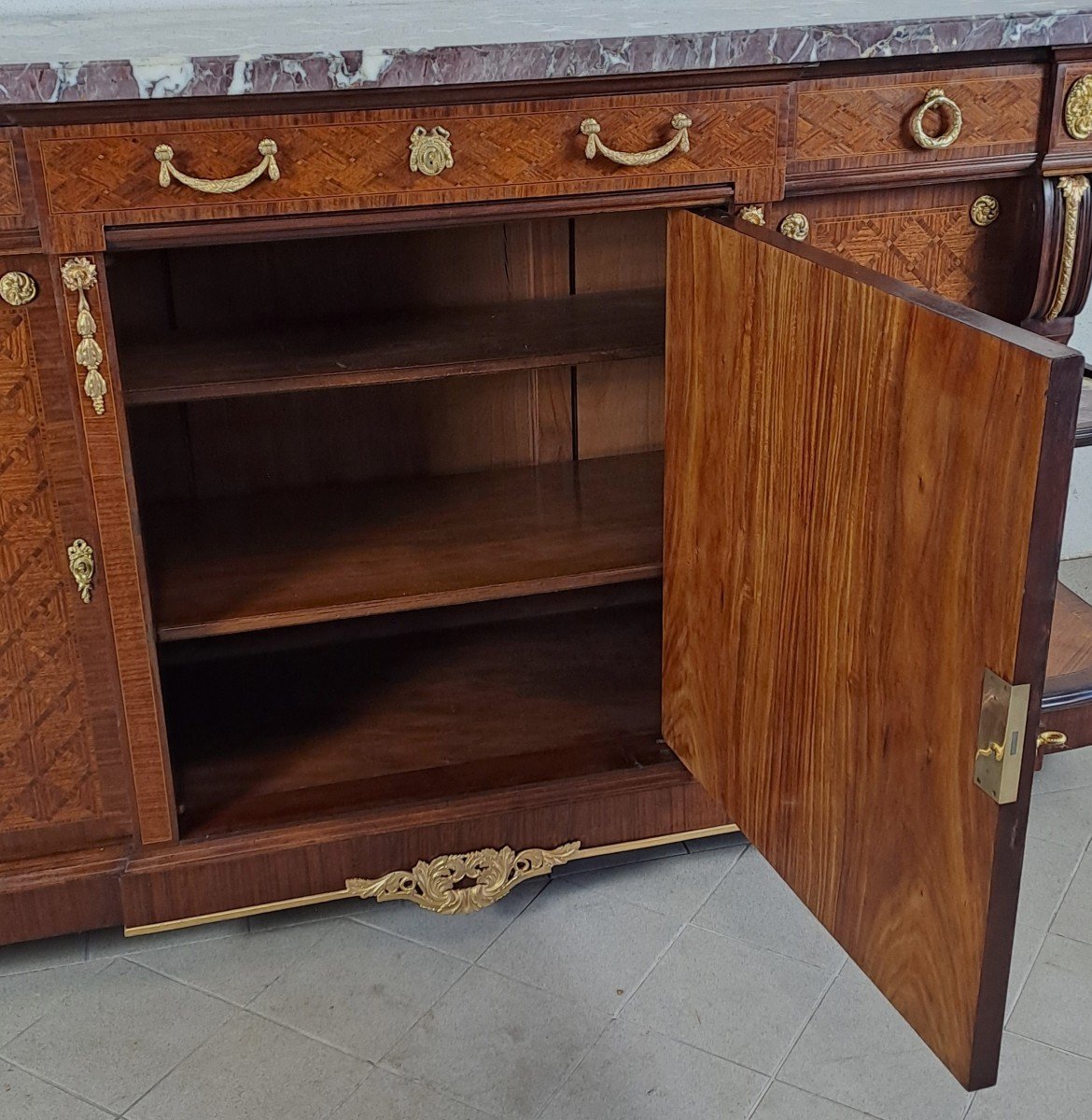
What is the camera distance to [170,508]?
1648mm

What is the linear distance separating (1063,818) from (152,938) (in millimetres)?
1106

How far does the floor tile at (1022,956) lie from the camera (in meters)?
1.38

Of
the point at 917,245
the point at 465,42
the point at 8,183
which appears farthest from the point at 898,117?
the point at 8,183

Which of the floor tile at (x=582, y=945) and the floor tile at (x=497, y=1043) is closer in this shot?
the floor tile at (x=497, y=1043)

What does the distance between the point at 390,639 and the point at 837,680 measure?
2.90 feet

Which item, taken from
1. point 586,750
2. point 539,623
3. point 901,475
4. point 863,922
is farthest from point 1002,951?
point 539,623

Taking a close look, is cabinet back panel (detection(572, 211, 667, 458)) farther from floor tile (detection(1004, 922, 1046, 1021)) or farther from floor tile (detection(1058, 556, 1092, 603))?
floor tile (detection(1058, 556, 1092, 603))

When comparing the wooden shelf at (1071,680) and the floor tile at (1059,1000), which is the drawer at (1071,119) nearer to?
the wooden shelf at (1071,680)

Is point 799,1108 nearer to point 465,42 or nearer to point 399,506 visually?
point 399,506

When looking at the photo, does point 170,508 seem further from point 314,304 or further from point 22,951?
point 22,951

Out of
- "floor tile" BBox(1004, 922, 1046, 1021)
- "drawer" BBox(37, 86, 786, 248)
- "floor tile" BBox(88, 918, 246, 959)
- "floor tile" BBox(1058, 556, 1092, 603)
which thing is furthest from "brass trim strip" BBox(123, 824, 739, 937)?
"floor tile" BBox(1058, 556, 1092, 603)

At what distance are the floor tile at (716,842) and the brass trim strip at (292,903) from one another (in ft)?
0.34

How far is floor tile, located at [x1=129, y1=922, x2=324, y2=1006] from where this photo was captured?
1.40 m

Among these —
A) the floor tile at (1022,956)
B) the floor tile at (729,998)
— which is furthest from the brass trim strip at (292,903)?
the floor tile at (1022,956)
